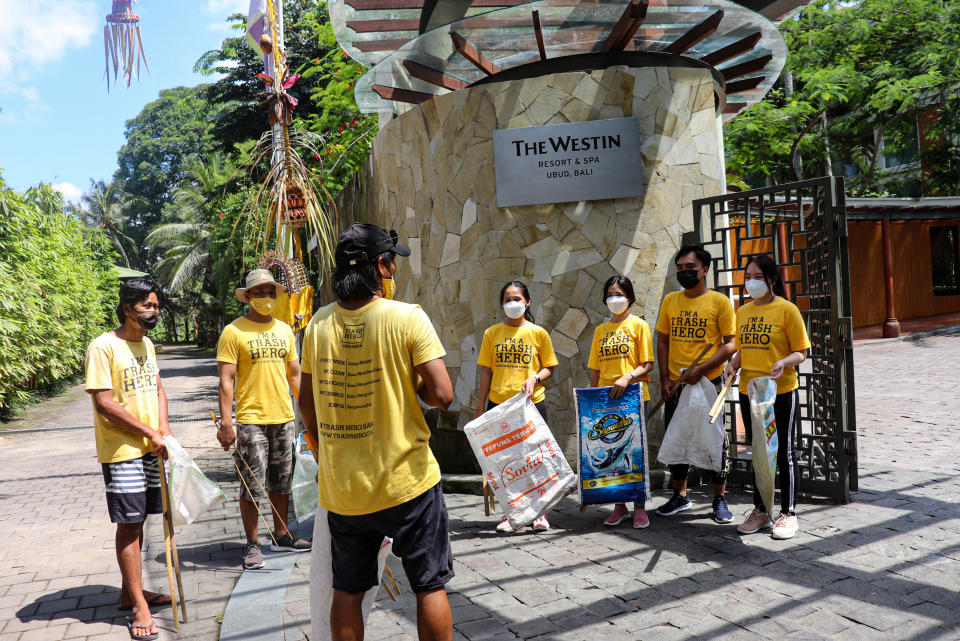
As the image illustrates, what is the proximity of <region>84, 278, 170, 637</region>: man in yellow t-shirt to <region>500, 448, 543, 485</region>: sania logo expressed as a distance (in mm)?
2161

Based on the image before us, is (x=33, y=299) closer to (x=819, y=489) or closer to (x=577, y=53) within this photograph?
(x=577, y=53)

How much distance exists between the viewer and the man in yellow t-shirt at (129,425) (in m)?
3.88

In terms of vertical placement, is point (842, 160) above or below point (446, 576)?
above

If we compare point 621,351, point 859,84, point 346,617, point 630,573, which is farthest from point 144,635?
point 859,84

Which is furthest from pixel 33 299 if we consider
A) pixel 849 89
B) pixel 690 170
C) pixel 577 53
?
pixel 849 89

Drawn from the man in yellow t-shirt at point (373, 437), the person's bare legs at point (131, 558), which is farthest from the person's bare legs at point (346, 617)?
the person's bare legs at point (131, 558)

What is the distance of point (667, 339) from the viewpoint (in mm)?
5617

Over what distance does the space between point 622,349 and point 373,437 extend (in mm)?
3076

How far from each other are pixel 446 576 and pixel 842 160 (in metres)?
23.2

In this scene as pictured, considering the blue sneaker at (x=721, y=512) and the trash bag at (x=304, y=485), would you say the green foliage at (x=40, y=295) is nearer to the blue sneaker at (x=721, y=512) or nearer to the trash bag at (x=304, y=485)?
the trash bag at (x=304, y=485)

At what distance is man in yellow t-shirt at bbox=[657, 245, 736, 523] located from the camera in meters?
5.32

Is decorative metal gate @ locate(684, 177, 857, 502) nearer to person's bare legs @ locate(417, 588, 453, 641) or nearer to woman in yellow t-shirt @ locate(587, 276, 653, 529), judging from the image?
woman in yellow t-shirt @ locate(587, 276, 653, 529)

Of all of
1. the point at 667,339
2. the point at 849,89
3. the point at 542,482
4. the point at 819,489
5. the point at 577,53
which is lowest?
the point at 819,489

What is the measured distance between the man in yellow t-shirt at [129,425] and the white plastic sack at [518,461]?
1.97m
